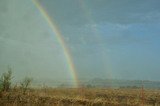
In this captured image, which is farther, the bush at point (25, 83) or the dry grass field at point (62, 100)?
the bush at point (25, 83)

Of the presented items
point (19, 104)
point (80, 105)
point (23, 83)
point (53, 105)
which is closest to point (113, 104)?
point (80, 105)

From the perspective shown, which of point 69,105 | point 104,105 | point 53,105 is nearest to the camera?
point 53,105

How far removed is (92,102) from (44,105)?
19.8 ft

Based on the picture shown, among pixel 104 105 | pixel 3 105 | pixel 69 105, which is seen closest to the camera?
pixel 3 105

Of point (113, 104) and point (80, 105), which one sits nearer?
point (80, 105)

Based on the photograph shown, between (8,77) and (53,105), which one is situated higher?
(8,77)

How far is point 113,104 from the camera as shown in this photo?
27.7 m

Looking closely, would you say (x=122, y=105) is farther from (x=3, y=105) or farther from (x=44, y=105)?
(x=3, y=105)

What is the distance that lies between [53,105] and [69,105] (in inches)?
93.0

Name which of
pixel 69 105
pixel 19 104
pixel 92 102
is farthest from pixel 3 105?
pixel 92 102

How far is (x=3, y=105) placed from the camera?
20.4 meters

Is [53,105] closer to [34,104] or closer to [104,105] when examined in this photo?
[34,104]

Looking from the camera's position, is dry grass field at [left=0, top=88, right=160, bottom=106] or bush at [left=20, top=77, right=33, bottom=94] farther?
bush at [left=20, top=77, right=33, bottom=94]

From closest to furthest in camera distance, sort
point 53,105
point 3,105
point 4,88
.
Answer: point 3,105 → point 53,105 → point 4,88
